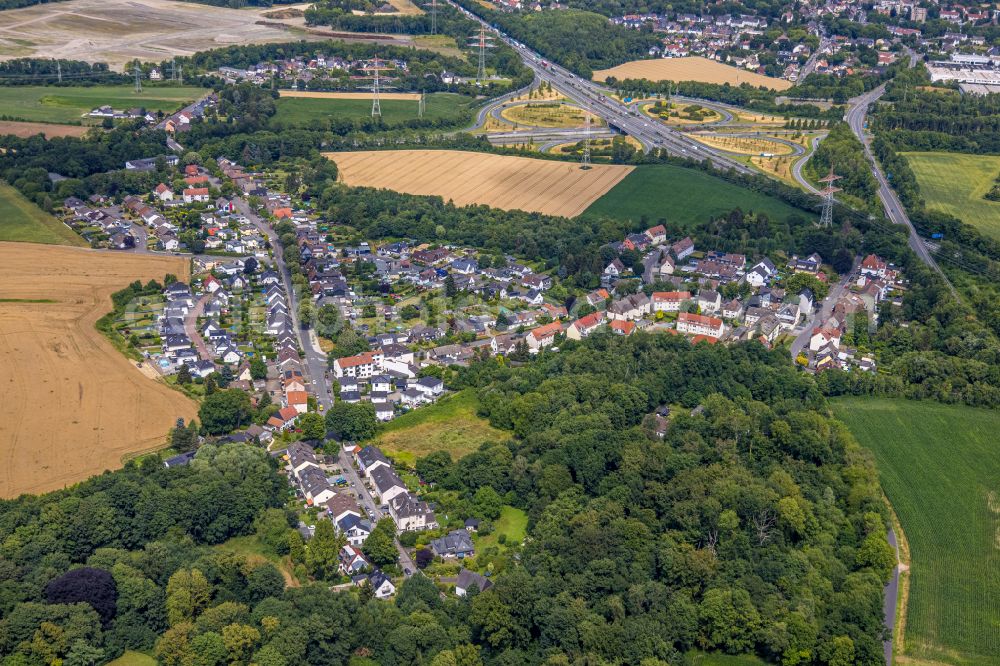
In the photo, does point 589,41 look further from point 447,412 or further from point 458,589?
point 458,589

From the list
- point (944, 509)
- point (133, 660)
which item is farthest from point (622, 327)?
point (133, 660)

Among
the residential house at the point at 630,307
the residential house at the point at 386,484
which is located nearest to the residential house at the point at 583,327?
the residential house at the point at 630,307

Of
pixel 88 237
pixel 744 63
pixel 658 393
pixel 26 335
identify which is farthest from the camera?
pixel 744 63

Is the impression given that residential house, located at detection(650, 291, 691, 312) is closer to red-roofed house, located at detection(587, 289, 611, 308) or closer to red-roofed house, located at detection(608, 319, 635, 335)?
red-roofed house, located at detection(587, 289, 611, 308)

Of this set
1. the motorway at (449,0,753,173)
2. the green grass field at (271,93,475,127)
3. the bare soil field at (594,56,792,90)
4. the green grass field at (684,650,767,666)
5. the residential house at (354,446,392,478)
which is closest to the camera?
the green grass field at (684,650,767,666)

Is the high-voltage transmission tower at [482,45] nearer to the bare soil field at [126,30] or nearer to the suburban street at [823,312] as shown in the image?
the bare soil field at [126,30]

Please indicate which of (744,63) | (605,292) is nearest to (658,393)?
(605,292)

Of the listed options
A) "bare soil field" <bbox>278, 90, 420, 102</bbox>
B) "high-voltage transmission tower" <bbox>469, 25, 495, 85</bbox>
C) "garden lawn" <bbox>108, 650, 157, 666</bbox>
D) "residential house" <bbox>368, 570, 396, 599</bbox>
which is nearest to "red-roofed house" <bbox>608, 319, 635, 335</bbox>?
"residential house" <bbox>368, 570, 396, 599</bbox>
